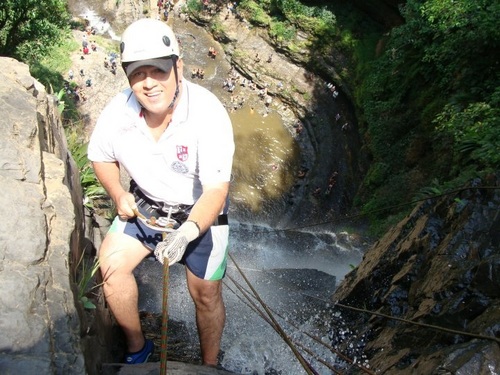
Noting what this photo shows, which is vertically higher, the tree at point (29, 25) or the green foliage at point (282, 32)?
the green foliage at point (282, 32)

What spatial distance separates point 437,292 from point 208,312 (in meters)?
2.13

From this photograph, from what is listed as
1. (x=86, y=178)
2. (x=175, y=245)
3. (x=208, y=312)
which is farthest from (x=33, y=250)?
(x=86, y=178)

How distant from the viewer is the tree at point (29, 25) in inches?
537

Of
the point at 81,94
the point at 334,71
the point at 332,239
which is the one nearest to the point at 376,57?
the point at 334,71

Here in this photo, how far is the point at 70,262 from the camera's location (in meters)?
3.10

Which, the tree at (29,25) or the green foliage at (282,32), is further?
Answer: the green foliage at (282,32)

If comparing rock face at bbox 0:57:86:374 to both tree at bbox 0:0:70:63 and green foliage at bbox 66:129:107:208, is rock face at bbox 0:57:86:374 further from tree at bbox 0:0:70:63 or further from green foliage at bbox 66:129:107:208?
tree at bbox 0:0:70:63

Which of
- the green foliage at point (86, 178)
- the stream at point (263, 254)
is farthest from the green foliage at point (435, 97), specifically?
the green foliage at point (86, 178)

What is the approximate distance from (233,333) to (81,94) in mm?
16640

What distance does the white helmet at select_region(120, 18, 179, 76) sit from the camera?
3.07 meters

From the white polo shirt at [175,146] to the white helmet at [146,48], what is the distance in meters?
0.29

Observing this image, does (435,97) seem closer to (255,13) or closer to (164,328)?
(255,13)

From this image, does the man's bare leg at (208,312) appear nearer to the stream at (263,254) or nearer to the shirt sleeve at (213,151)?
the stream at (263,254)

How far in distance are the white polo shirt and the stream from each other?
1.52 m
